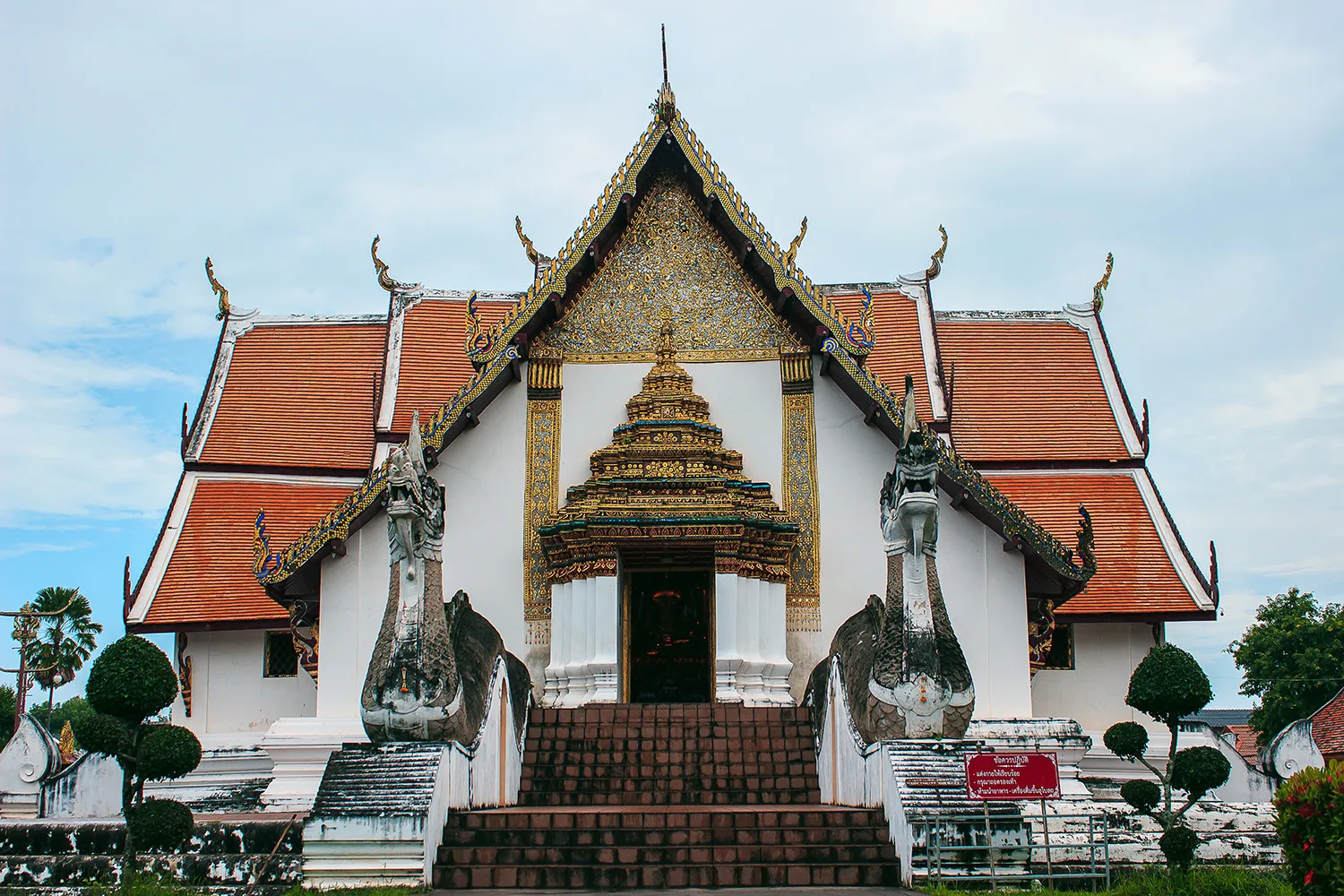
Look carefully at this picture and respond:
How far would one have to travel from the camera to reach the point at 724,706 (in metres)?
11.5

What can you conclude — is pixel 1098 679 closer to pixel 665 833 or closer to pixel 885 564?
pixel 885 564

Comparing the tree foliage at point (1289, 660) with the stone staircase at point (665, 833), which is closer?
the stone staircase at point (665, 833)

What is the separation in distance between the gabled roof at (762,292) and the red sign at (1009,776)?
4.07m

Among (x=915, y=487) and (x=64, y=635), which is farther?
(x=64, y=635)

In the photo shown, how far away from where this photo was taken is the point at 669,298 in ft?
43.4

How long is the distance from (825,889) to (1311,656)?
70.1 feet

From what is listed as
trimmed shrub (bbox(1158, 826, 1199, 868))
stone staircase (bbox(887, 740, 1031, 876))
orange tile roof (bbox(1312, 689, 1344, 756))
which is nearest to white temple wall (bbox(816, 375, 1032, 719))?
stone staircase (bbox(887, 740, 1031, 876))

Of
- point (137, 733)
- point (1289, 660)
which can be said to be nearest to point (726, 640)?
point (137, 733)

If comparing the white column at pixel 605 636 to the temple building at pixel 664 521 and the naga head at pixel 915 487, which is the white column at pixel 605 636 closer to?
the temple building at pixel 664 521

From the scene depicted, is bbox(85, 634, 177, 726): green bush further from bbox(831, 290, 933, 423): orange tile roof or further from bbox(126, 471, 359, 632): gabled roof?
bbox(831, 290, 933, 423): orange tile roof

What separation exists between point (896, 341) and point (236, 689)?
7783 mm

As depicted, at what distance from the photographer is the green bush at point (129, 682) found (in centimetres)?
837

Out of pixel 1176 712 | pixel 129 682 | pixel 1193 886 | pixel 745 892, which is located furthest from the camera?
pixel 1176 712

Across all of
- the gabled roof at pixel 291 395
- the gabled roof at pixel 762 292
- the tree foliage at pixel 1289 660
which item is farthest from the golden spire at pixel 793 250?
the tree foliage at pixel 1289 660
